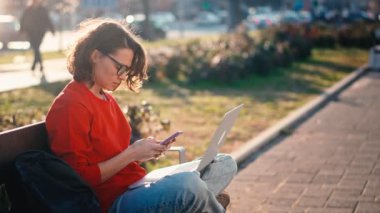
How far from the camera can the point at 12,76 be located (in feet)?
54.2

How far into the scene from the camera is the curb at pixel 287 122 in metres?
7.03

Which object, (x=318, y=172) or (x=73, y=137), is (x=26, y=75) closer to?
(x=318, y=172)

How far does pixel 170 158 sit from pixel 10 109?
13.7 ft

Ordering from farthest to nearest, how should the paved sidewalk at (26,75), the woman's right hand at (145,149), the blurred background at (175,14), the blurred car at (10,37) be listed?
the blurred car at (10,37) < the blurred background at (175,14) < the paved sidewalk at (26,75) < the woman's right hand at (145,149)

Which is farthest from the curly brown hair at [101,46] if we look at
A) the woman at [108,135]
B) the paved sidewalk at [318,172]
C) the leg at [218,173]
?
the paved sidewalk at [318,172]

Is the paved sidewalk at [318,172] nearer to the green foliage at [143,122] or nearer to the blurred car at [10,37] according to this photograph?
the green foliage at [143,122]

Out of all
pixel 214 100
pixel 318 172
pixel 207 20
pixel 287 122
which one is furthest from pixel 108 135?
pixel 207 20

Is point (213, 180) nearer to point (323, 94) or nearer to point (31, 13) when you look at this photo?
point (323, 94)

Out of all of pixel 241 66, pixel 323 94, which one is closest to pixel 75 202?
pixel 323 94

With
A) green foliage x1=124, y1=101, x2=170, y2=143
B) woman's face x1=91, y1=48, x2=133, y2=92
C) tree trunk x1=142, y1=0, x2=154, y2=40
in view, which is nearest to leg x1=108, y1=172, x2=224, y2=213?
woman's face x1=91, y1=48, x2=133, y2=92

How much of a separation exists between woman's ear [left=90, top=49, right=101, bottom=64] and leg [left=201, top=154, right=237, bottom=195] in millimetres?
822

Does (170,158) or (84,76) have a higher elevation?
(84,76)

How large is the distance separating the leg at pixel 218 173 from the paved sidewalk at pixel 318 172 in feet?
4.73

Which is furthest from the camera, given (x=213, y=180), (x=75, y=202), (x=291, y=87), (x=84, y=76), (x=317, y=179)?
(x=291, y=87)
